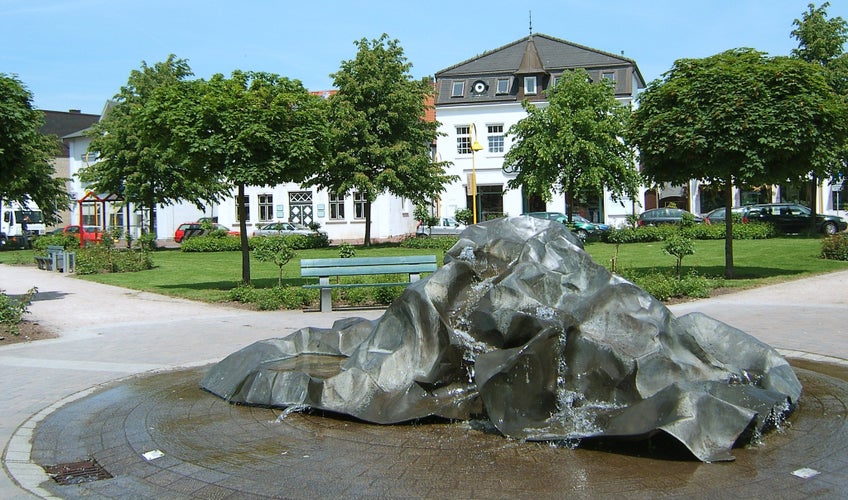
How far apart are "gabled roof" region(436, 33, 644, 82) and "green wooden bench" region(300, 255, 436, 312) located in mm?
37060

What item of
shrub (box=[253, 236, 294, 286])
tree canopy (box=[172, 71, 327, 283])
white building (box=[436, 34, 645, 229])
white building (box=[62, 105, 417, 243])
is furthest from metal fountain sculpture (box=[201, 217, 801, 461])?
white building (box=[436, 34, 645, 229])

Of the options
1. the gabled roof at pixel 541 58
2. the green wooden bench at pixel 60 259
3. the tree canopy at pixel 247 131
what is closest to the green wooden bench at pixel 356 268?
the tree canopy at pixel 247 131

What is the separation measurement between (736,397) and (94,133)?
43151mm

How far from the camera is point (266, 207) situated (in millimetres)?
48906

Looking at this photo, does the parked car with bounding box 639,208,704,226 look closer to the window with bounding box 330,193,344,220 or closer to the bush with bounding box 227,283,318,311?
the window with bounding box 330,193,344,220

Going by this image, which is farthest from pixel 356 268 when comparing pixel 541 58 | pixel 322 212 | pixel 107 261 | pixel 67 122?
pixel 67 122

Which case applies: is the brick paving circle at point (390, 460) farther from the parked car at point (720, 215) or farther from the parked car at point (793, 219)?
the parked car at point (720, 215)

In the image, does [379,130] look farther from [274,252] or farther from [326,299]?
[326,299]

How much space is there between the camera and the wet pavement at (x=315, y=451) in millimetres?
4621

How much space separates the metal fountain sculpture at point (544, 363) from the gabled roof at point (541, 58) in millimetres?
43905

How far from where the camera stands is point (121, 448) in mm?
5621

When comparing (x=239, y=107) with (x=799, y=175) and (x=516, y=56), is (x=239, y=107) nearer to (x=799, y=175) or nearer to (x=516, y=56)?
(x=799, y=175)

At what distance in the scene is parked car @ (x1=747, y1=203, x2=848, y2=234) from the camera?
35906 mm

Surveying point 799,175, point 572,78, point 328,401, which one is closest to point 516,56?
point 572,78
